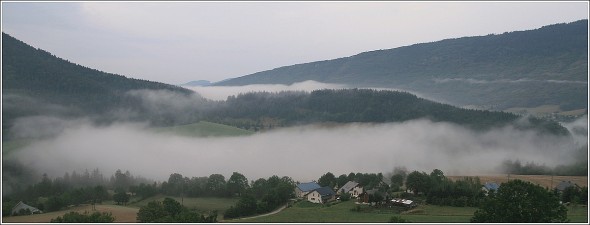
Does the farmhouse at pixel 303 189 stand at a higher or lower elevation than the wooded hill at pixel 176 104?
lower

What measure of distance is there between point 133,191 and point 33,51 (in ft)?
287

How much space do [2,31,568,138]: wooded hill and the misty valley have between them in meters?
0.42

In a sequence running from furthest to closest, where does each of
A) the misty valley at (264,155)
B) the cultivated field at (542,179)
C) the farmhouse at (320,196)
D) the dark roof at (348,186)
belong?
the cultivated field at (542,179)
the dark roof at (348,186)
the farmhouse at (320,196)
the misty valley at (264,155)

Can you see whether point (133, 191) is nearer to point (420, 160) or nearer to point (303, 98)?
point (420, 160)

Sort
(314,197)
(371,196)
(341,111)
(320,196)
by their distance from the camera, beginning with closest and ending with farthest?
(371,196)
(320,196)
(314,197)
(341,111)

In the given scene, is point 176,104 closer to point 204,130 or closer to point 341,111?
point 204,130

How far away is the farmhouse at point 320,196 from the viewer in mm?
47719

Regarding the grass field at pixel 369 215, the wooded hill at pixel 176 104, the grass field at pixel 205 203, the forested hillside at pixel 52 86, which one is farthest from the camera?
the wooded hill at pixel 176 104

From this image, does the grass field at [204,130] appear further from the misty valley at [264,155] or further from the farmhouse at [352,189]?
the farmhouse at [352,189]

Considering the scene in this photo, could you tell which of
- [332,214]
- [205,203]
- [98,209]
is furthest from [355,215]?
[98,209]

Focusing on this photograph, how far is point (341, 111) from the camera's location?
141500 mm

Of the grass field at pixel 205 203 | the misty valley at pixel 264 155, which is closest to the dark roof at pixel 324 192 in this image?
the misty valley at pixel 264 155

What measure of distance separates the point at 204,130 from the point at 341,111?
147 feet

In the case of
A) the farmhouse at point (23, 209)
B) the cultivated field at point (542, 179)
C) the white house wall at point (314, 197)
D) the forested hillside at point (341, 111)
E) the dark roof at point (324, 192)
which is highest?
the forested hillside at point (341, 111)
